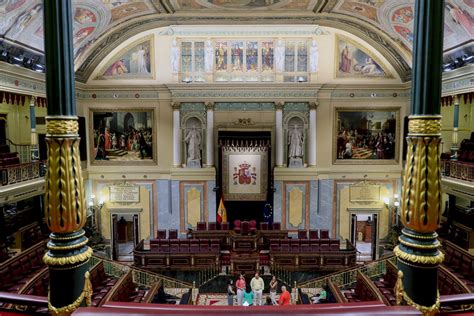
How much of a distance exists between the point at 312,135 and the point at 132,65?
346 inches

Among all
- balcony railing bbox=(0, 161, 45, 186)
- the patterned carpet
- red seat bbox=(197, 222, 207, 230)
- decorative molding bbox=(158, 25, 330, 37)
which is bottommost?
the patterned carpet

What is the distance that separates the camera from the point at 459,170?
471 inches

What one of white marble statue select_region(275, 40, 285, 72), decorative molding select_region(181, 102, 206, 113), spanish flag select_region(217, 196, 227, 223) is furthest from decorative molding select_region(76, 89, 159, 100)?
spanish flag select_region(217, 196, 227, 223)

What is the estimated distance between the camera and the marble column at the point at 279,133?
15.6m

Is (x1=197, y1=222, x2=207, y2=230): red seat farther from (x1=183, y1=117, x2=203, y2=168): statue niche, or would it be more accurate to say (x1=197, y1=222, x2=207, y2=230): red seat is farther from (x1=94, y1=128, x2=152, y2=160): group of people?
(x1=94, y1=128, x2=152, y2=160): group of people

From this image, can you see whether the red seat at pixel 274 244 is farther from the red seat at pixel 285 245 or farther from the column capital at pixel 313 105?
the column capital at pixel 313 105

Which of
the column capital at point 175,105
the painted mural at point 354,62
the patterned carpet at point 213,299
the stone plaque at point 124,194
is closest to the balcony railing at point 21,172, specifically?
the stone plaque at point 124,194

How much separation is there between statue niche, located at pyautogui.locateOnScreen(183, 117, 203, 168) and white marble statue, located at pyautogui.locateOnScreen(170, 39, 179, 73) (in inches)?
90.9

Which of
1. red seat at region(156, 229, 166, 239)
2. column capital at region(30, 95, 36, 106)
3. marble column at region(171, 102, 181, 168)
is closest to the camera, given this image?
column capital at region(30, 95, 36, 106)

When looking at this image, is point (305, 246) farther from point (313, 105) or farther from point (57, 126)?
point (57, 126)

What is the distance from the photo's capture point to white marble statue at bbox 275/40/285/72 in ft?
50.7

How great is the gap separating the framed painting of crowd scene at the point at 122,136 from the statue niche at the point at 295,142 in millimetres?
6224

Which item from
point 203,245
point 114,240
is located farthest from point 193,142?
point 114,240

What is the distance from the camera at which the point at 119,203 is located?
1631 cm
